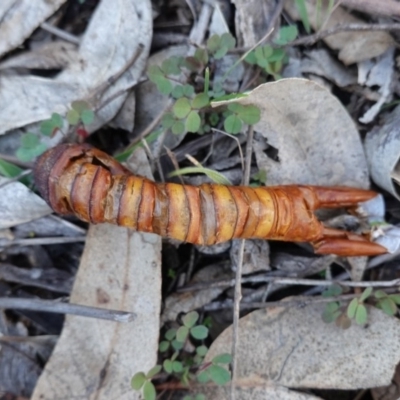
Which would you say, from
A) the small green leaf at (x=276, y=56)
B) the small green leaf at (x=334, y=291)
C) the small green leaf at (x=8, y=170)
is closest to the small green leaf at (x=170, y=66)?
the small green leaf at (x=276, y=56)

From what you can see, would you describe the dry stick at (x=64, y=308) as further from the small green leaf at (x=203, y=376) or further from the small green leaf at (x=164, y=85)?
the small green leaf at (x=164, y=85)

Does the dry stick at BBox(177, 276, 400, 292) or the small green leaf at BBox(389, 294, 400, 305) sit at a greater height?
the small green leaf at BBox(389, 294, 400, 305)

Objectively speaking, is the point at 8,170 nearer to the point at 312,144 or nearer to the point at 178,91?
the point at 178,91

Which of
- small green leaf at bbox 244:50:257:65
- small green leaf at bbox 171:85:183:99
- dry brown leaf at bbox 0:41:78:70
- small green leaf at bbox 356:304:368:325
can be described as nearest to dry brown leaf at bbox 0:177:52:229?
dry brown leaf at bbox 0:41:78:70

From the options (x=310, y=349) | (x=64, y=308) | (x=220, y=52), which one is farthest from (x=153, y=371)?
(x=220, y=52)

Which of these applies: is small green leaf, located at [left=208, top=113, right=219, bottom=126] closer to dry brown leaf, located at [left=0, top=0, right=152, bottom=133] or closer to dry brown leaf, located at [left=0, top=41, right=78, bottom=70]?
dry brown leaf, located at [left=0, top=0, right=152, bottom=133]

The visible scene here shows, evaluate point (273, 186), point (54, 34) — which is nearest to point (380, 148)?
point (273, 186)
